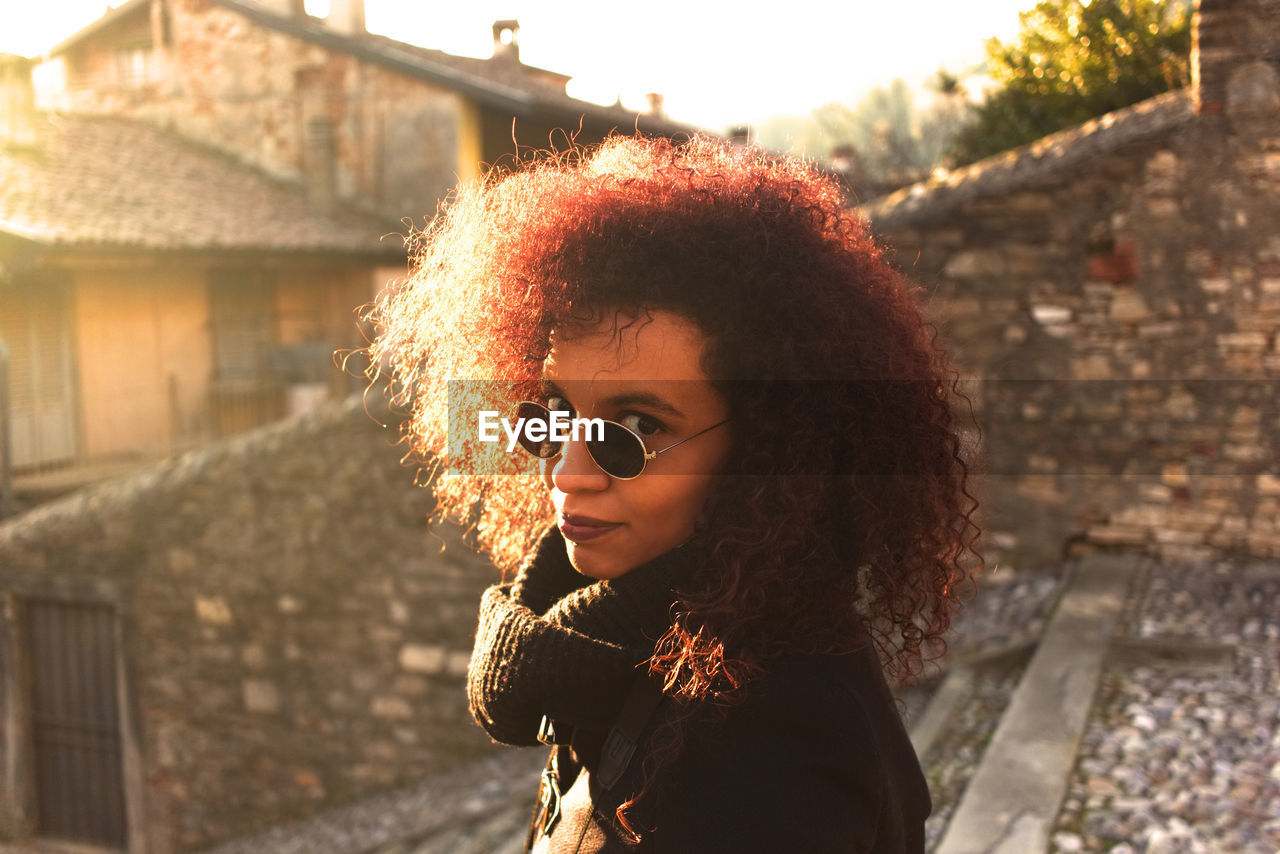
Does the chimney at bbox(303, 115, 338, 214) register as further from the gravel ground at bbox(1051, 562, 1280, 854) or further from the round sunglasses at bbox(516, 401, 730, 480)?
the round sunglasses at bbox(516, 401, 730, 480)

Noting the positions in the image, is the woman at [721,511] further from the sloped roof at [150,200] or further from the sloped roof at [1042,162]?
the sloped roof at [150,200]

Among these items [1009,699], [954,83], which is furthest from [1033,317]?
[954,83]

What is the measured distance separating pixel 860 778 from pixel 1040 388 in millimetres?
5311

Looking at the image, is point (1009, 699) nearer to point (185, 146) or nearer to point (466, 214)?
point (466, 214)

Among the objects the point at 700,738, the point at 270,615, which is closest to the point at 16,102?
the point at 270,615

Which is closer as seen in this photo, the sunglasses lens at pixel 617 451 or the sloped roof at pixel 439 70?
the sunglasses lens at pixel 617 451

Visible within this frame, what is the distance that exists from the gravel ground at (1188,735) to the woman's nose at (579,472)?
249cm

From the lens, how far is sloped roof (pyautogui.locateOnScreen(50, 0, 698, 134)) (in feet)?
42.5

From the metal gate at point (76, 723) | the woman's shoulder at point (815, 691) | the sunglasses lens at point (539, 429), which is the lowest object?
the metal gate at point (76, 723)

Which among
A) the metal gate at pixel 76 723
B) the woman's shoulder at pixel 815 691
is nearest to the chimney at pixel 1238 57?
the woman's shoulder at pixel 815 691

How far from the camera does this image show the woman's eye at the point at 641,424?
4.59ft

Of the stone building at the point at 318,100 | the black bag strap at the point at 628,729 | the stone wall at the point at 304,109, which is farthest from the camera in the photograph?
the stone wall at the point at 304,109

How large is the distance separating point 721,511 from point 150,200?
12714 mm

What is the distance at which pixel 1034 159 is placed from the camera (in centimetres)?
587
